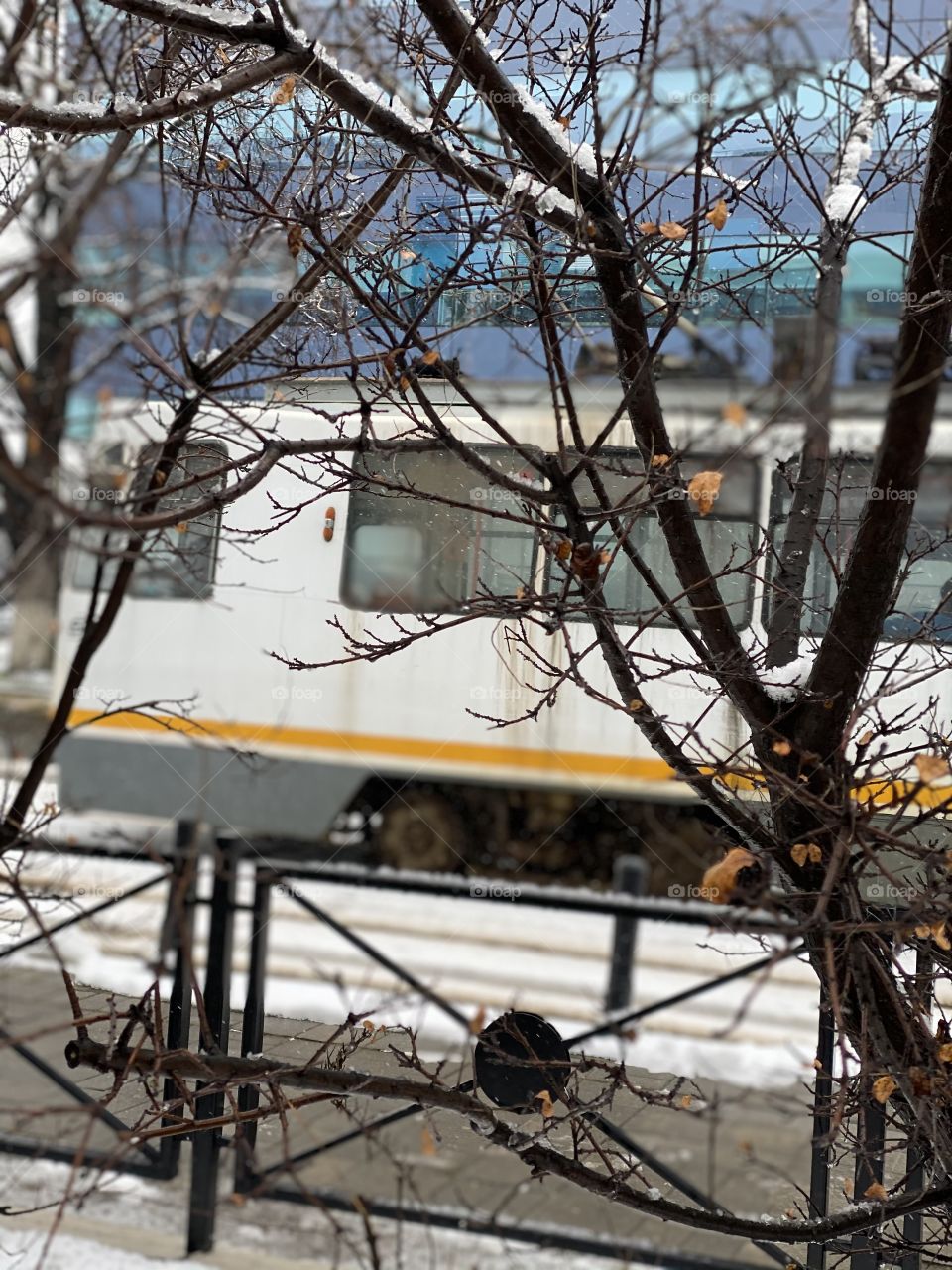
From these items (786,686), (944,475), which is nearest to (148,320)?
(786,686)

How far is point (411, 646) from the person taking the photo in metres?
3.65

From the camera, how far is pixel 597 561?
85.5 inches

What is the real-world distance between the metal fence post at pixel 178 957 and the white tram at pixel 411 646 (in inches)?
13.8

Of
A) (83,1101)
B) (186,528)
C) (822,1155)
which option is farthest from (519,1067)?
(186,528)

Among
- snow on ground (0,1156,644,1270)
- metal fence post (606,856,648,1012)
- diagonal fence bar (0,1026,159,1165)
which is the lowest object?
snow on ground (0,1156,644,1270)

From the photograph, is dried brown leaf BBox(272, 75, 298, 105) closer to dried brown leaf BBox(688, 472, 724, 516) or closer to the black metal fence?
dried brown leaf BBox(688, 472, 724, 516)

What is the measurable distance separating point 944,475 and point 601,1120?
558 centimetres

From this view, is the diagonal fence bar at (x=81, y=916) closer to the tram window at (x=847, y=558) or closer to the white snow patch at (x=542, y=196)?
the white snow patch at (x=542, y=196)

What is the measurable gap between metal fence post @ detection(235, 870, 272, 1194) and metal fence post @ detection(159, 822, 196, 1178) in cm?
16

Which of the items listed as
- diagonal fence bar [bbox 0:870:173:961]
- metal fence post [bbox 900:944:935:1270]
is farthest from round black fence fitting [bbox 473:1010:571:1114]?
diagonal fence bar [bbox 0:870:173:961]

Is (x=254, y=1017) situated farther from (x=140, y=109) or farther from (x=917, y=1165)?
(x=140, y=109)

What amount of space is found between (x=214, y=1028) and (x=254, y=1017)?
5.0 inches

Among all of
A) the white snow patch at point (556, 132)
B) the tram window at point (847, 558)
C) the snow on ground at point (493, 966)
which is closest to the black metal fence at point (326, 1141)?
the tram window at point (847, 558)

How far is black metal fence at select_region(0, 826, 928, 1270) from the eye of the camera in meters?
2.35
